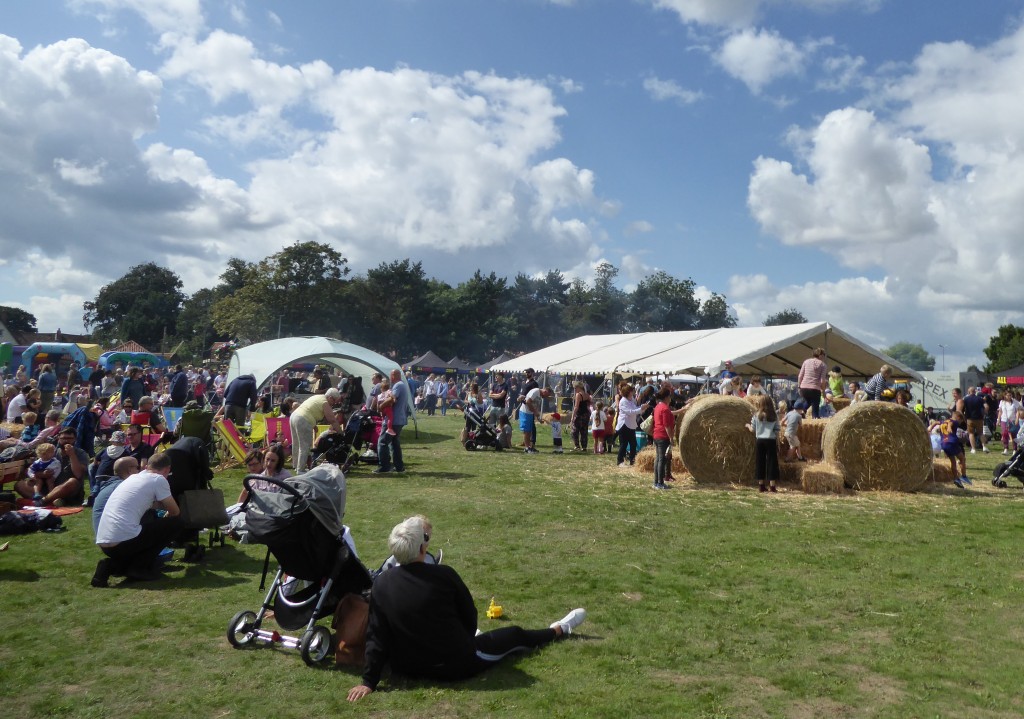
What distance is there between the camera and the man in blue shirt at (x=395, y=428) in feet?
44.1

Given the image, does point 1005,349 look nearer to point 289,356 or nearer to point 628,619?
point 289,356

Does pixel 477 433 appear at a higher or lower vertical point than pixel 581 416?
lower

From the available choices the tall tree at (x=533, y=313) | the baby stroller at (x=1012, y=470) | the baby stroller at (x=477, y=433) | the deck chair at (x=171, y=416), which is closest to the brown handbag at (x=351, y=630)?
the deck chair at (x=171, y=416)

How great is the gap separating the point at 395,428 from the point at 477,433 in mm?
5280

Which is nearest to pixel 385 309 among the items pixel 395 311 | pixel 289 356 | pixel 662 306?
pixel 395 311

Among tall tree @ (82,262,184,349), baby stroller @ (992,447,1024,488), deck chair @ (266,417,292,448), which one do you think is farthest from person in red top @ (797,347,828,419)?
tall tree @ (82,262,184,349)

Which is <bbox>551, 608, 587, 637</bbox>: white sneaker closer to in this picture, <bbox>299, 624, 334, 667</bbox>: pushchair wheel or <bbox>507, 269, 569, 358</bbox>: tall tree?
<bbox>299, 624, 334, 667</bbox>: pushchair wheel

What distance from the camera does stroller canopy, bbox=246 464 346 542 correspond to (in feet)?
16.7

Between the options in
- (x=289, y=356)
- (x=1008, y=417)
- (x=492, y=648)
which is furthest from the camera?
(x=289, y=356)

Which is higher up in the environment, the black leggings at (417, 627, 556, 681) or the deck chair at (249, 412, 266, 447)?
the deck chair at (249, 412, 266, 447)

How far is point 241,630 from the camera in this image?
5312 millimetres

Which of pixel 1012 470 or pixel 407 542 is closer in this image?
pixel 407 542

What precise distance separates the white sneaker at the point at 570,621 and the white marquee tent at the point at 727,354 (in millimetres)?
16833

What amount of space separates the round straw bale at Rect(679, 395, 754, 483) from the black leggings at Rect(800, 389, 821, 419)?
11.4 feet
